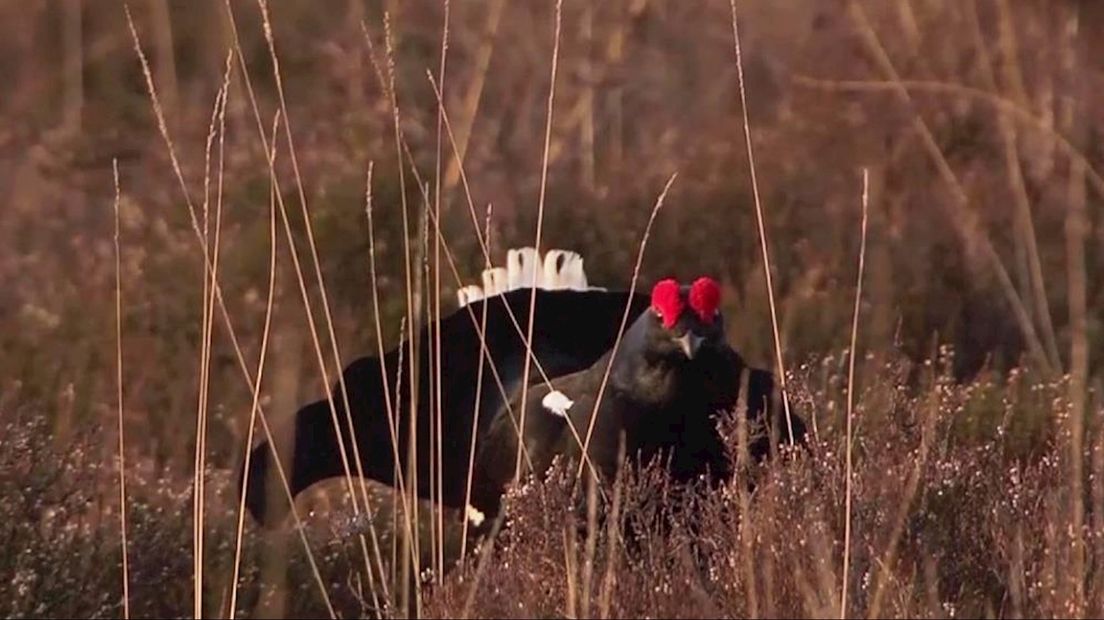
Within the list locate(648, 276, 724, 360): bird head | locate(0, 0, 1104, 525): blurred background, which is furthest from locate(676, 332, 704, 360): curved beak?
locate(0, 0, 1104, 525): blurred background

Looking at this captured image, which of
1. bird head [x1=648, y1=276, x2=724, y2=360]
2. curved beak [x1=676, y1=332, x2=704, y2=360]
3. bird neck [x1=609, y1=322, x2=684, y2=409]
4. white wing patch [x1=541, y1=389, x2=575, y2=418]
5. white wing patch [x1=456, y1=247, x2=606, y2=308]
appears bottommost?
white wing patch [x1=541, y1=389, x2=575, y2=418]

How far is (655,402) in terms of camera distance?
437 cm

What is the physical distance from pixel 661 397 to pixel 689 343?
101 millimetres

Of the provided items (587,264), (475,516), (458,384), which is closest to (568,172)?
(587,264)

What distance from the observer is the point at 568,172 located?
748 centimetres

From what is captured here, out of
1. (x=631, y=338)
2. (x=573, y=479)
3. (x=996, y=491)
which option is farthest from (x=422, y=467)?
(x=996, y=491)

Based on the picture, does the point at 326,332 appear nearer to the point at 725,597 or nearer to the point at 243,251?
the point at 243,251

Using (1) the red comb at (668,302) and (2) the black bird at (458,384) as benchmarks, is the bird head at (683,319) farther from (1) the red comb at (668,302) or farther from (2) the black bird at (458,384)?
(2) the black bird at (458,384)

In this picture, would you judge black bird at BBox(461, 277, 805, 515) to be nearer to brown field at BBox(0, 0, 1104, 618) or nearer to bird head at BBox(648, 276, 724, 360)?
bird head at BBox(648, 276, 724, 360)

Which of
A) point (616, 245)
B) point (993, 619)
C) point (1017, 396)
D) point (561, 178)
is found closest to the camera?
point (993, 619)

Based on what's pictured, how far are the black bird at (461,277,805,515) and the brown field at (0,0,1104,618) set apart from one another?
19 centimetres

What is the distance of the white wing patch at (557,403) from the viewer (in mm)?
4387

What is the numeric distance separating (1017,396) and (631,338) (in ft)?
4.87

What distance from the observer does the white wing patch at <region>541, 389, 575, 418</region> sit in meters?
4.39
